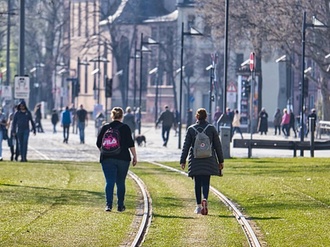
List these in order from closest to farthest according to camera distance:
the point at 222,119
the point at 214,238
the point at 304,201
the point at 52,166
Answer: the point at 214,238 < the point at 304,201 < the point at 52,166 < the point at 222,119

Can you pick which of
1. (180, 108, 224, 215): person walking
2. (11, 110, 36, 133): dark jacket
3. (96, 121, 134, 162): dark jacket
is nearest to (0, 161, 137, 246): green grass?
(96, 121, 134, 162): dark jacket

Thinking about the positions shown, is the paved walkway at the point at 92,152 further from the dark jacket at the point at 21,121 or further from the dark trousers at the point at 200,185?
the dark trousers at the point at 200,185

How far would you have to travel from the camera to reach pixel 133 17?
383 ft

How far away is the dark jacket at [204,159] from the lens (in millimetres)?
21328

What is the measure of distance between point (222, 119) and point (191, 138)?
70.9ft

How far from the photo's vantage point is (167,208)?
870 inches

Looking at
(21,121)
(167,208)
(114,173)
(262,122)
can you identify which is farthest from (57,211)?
(262,122)

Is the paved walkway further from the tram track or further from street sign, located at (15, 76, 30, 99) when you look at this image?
street sign, located at (15, 76, 30, 99)

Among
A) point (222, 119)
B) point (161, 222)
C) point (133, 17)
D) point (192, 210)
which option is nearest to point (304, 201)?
point (192, 210)

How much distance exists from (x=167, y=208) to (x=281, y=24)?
4294 cm

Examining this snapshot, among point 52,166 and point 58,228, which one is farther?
point 52,166

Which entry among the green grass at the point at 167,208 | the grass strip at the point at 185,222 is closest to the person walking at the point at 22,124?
the green grass at the point at 167,208

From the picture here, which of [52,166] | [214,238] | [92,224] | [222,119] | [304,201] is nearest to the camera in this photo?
[214,238]

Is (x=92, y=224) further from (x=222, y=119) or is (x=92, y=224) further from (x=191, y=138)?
(x=222, y=119)
